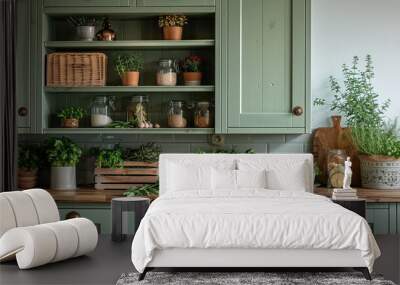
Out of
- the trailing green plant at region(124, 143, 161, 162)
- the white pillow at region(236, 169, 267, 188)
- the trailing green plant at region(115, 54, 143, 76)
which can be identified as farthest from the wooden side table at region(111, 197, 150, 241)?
the trailing green plant at region(115, 54, 143, 76)

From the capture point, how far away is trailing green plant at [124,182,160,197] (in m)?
5.95

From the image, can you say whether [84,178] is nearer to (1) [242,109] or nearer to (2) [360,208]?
(1) [242,109]

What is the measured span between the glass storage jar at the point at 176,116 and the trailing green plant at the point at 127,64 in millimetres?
454

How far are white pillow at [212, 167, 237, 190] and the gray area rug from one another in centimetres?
111

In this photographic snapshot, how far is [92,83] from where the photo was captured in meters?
6.21

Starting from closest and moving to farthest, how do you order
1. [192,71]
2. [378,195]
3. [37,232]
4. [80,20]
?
[37,232] → [378,195] → [192,71] → [80,20]

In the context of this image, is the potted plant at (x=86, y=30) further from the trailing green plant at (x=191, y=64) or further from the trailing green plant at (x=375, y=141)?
the trailing green plant at (x=375, y=141)

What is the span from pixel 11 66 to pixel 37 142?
0.98 meters

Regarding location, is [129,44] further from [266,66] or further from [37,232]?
[37,232]

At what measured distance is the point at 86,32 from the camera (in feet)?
20.6

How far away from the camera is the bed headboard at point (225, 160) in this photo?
19.0 feet

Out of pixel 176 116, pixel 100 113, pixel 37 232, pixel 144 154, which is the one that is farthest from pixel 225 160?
pixel 37 232

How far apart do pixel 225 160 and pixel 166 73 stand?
98 centimetres

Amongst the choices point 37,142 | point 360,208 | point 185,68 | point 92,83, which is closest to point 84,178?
point 37,142
